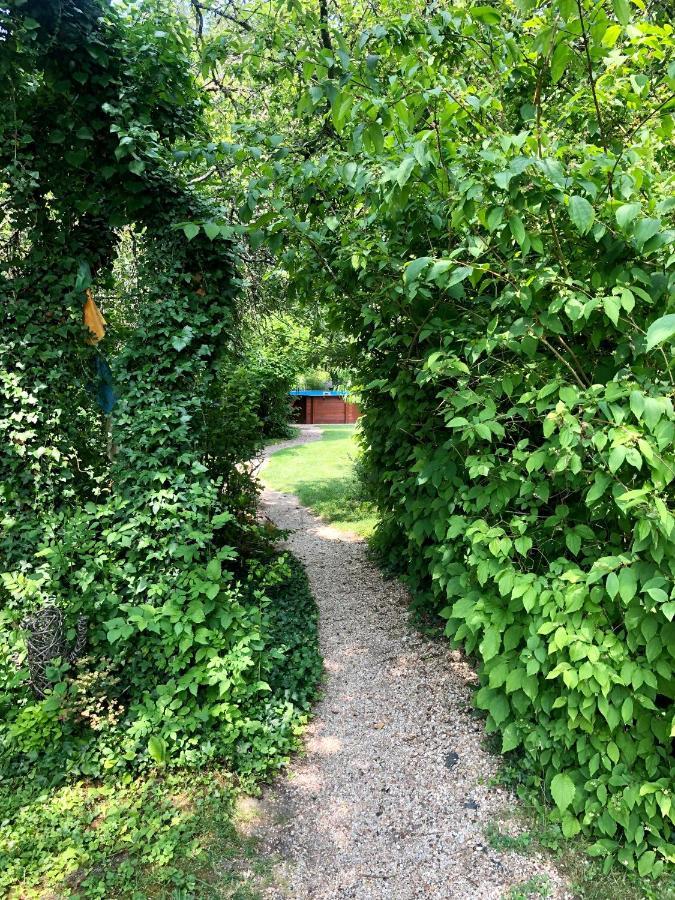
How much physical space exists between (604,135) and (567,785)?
3006 mm

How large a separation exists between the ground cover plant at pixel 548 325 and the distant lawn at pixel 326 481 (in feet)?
12.3

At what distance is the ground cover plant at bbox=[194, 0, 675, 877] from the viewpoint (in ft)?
6.17

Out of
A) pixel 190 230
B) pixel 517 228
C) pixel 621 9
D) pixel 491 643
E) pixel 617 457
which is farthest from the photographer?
pixel 190 230

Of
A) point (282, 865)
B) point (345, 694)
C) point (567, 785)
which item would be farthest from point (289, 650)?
point (567, 785)

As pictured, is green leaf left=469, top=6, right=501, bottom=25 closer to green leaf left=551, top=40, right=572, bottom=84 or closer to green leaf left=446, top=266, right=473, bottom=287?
green leaf left=551, top=40, right=572, bottom=84

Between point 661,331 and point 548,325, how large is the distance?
33.0 inches

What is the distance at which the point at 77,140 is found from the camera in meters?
3.11

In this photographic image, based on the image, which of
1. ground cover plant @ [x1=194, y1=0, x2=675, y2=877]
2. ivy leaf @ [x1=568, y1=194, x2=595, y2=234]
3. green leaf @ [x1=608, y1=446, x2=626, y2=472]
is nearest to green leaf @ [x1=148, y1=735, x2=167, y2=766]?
ground cover plant @ [x1=194, y1=0, x2=675, y2=877]

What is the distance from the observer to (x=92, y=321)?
3266 mm

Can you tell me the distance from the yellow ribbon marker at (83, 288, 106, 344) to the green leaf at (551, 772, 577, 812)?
358cm

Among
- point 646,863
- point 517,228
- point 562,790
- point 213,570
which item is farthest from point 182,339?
point 646,863

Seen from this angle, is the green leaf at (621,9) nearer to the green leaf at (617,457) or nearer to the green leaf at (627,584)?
the green leaf at (617,457)

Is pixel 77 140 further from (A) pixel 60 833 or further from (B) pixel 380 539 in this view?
(B) pixel 380 539

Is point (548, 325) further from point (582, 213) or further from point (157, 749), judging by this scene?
point (157, 749)
